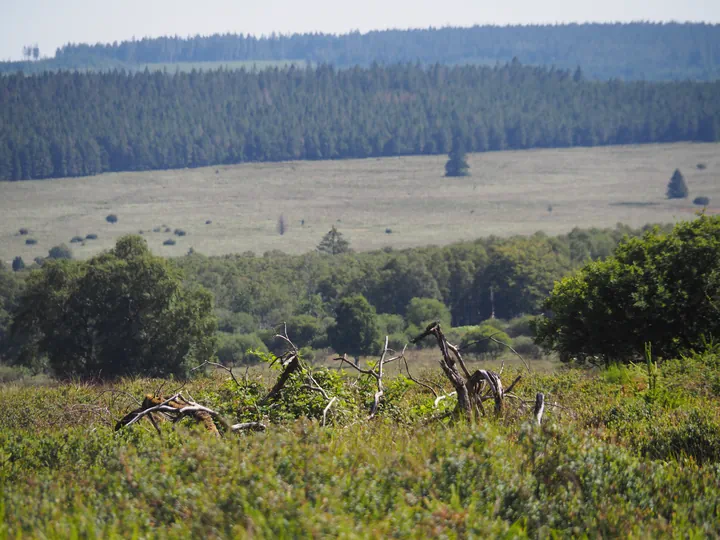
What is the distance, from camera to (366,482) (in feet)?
15.4

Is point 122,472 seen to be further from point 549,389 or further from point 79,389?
point 79,389

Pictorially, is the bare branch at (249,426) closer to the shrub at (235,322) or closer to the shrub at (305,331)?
the shrub at (305,331)

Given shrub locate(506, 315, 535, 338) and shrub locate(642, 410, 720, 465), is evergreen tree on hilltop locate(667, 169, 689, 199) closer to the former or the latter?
shrub locate(506, 315, 535, 338)

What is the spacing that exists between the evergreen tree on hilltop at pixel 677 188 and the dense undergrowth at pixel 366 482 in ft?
566

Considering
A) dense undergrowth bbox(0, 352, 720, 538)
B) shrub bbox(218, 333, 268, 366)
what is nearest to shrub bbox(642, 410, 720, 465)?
dense undergrowth bbox(0, 352, 720, 538)

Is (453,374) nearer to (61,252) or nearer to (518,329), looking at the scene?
(518,329)

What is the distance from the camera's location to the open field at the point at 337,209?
13775cm

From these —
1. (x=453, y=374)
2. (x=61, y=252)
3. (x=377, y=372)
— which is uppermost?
(x=453, y=374)

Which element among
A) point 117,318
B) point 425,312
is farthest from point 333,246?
point 117,318

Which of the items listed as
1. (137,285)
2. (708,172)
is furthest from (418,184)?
(137,285)

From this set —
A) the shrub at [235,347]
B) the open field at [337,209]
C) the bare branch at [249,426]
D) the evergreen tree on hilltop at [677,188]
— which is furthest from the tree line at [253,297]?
the evergreen tree on hilltop at [677,188]

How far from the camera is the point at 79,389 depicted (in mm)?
15148

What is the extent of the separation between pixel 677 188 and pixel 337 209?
69193 mm

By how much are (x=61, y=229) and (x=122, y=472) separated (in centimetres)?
15265
